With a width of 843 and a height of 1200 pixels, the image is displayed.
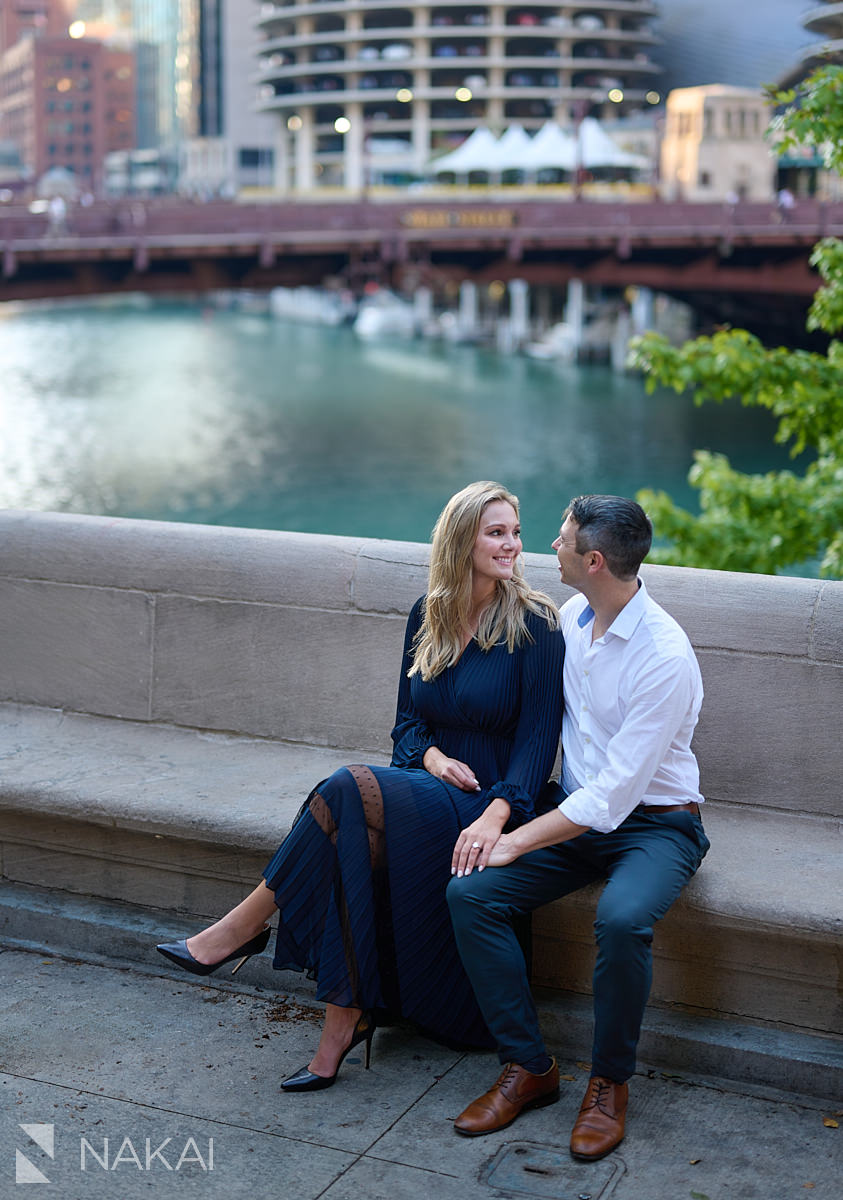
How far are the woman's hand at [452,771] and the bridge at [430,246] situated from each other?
1110 inches

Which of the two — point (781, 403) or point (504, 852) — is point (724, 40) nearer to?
point (781, 403)

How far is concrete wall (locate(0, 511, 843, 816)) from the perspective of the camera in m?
4.46

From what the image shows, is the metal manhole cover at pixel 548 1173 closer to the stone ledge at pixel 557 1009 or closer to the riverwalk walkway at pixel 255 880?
the riverwalk walkway at pixel 255 880

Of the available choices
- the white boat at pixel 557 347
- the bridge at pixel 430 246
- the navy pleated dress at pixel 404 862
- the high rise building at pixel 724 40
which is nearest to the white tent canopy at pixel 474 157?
the white boat at pixel 557 347

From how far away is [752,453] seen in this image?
39562 millimetres

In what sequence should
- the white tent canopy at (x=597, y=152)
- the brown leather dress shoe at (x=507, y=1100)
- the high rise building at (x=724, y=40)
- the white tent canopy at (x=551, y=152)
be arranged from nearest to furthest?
the brown leather dress shoe at (x=507, y=1100)
the white tent canopy at (x=551, y=152)
the white tent canopy at (x=597, y=152)
the high rise building at (x=724, y=40)

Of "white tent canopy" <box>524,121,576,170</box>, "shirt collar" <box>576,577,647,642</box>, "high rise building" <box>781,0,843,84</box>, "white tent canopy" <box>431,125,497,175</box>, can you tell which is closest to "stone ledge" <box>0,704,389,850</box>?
"shirt collar" <box>576,577,647,642</box>

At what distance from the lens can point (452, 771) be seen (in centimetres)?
396

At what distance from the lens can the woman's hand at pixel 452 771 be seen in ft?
12.9

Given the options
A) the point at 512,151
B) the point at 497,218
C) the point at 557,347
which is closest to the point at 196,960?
the point at 497,218

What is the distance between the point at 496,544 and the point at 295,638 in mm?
1382

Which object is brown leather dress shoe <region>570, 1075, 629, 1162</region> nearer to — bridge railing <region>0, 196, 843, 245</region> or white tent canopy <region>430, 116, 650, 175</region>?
bridge railing <region>0, 196, 843, 245</region>

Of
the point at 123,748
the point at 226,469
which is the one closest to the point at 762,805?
the point at 123,748

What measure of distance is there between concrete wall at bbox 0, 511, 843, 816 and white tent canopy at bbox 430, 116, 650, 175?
70293mm
